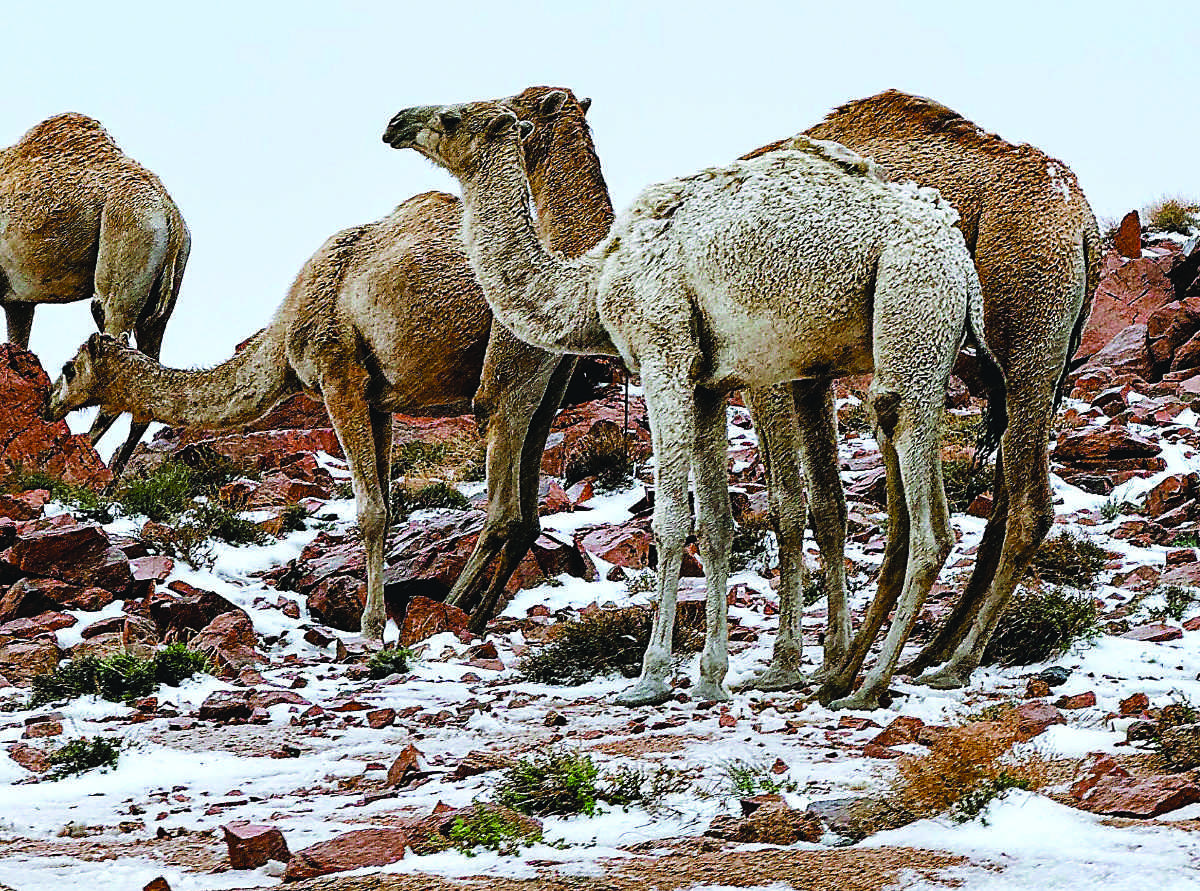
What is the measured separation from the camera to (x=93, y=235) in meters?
14.2

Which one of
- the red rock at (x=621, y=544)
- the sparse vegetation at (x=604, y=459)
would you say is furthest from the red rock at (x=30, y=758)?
the sparse vegetation at (x=604, y=459)

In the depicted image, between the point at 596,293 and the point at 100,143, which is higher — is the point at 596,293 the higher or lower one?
the lower one

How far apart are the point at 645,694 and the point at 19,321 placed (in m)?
11.2

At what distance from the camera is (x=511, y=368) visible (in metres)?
9.68

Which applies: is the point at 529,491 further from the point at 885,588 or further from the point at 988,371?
the point at 988,371

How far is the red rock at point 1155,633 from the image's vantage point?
7953 millimetres

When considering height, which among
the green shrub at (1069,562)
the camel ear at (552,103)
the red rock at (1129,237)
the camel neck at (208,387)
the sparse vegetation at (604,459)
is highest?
the red rock at (1129,237)

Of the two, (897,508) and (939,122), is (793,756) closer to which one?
(897,508)

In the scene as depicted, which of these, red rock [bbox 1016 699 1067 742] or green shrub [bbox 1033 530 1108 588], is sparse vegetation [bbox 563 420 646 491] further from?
red rock [bbox 1016 699 1067 742]

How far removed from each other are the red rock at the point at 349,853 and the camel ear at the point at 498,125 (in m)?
5.15

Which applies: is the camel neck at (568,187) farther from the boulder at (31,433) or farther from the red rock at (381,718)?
the boulder at (31,433)

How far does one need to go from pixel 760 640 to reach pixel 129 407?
5.62 m

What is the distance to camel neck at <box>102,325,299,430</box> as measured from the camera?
1066cm

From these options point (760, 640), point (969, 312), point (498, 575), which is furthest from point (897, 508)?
point (498, 575)
